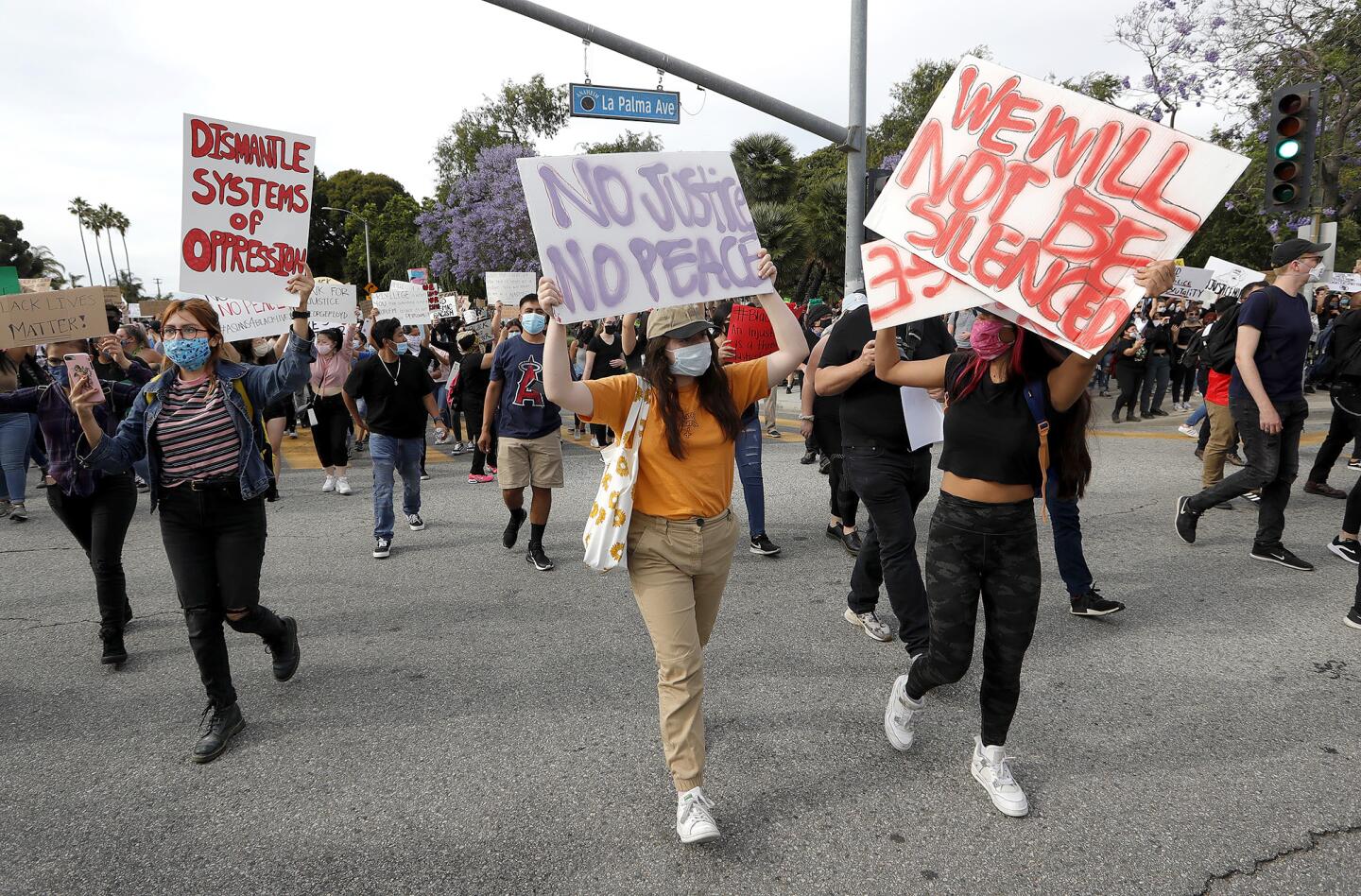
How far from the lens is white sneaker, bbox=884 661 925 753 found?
3174 millimetres

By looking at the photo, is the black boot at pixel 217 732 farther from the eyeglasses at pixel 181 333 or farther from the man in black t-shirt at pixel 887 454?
the man in black t-shirt at pixel 887 454

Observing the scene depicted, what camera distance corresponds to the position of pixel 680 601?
2822mm

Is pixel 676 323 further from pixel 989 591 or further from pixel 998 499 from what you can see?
pixel 989 591

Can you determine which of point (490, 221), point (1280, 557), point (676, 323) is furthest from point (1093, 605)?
point (490, 221)

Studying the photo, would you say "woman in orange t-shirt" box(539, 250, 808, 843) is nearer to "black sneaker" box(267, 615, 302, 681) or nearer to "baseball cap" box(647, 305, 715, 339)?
"baseball cap" box(647, 305, 715, 339)

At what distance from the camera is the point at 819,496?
784 centimetres

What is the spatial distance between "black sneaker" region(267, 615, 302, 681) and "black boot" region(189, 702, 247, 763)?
Answer: 1.34ft

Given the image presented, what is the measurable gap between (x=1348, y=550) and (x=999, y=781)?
13.9 feet

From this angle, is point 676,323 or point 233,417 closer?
point 676,323

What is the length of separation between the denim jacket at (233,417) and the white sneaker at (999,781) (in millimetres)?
3145

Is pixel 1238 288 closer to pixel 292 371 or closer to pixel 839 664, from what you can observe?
pixel 839 664

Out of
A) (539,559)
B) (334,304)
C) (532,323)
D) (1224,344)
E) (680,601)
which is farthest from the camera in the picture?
(334,304)

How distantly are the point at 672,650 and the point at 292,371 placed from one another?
2.17 meters

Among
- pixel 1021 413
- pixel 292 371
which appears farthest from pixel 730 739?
pixel 292 371
